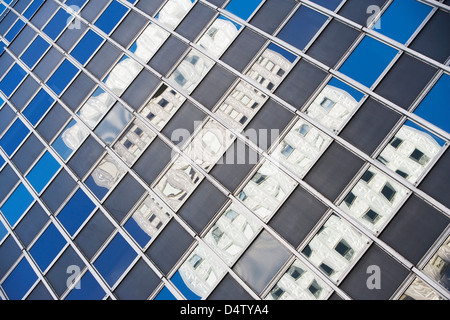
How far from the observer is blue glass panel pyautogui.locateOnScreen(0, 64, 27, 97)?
26.4 meters

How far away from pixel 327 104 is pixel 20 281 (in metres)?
16.9

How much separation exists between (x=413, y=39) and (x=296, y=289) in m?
10.8

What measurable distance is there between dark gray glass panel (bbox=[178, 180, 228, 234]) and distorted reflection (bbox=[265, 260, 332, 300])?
3.88 metres

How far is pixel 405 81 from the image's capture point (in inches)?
620

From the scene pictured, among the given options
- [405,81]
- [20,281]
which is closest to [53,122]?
[20,281]

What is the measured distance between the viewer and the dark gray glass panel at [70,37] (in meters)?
24.8

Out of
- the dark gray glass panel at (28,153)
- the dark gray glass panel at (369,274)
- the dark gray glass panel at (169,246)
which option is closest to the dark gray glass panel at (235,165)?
the dark gray glass panel at (169,246)

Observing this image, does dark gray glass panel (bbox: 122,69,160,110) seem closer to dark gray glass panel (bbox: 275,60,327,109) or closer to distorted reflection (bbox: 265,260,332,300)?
dark gray glass panel (bbox: 275,60,327,109)

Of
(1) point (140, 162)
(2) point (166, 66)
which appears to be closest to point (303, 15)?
(2) point (166, 66)

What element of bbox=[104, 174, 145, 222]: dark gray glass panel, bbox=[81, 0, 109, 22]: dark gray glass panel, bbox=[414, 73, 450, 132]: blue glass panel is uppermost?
bbox=[414, 73, 450, 132]: blue glass panel

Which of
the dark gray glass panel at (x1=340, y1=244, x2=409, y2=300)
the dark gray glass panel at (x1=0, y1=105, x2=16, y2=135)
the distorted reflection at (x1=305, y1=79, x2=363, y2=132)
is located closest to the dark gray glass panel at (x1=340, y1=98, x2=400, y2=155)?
the distorted reflection at (x1=305, y1=79, x2=363, y2=132)

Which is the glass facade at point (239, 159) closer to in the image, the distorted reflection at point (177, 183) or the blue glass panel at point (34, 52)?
the distorted reflection at point (177, 183)

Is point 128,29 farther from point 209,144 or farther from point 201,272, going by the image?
point 201,272
